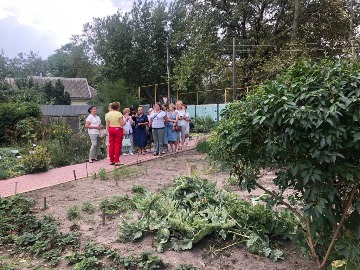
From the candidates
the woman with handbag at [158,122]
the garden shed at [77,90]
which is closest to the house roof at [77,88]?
the garden shed at [77,90]

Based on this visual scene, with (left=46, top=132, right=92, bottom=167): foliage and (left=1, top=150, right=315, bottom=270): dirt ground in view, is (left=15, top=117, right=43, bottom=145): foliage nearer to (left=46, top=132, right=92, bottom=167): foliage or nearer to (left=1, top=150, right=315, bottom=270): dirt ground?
(left=46, top=132, right=92, bottom=167): foliage

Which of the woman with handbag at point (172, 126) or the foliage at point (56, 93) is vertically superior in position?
the foliage at point (56, 93)

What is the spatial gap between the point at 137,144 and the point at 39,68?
65009mm

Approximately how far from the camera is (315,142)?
7.73 ft

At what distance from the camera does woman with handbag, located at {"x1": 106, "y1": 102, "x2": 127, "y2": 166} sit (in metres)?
9.09

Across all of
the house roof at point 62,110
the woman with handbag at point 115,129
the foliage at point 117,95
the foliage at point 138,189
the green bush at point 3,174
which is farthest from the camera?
the house roof at point 62,110

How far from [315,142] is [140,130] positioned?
29.5ft

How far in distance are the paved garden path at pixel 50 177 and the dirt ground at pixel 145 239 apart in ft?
1.47

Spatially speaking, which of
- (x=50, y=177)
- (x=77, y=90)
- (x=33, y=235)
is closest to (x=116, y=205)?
(x=33, y=235)

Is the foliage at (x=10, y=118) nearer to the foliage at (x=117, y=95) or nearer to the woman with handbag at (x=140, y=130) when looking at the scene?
the foliage at (x=117, y=95)

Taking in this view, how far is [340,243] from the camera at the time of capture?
269 centimetres

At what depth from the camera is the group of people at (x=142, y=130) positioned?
9.73m

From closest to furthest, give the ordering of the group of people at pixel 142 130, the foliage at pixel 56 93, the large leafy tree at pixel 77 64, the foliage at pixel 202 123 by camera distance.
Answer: the group of people at pixel 142 130 < the foliage at pixel 202 123 < the foliage at pixel 56 93 < the large leafy tree at pixel 77 64

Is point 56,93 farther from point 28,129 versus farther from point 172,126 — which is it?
point 172,126
